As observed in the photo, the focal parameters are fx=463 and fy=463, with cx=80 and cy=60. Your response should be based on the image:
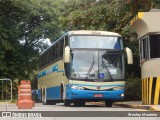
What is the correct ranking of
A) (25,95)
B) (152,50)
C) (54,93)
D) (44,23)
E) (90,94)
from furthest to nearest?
1. (44,23)
2. (54,93)
3. (90,94)
4. (25,95)
5. (152,50)

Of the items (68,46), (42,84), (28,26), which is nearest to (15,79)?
(28,26)

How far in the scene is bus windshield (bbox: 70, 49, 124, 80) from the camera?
20.9 metres

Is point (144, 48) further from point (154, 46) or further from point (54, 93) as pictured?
point (54, 93)

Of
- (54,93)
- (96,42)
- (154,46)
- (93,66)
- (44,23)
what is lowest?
(54,93)

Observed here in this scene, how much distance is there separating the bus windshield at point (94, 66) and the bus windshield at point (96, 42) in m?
0.29

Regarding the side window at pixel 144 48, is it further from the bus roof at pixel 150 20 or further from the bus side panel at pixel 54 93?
the bus side panel at pixel 54 93

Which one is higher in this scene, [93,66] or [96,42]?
[96,42]

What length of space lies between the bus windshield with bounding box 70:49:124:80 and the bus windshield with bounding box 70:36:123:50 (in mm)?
291

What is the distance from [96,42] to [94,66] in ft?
4.11

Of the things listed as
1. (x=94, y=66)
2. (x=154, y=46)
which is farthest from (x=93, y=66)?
(x=154, y=46)

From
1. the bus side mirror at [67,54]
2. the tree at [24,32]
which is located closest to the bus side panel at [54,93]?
the bus side mirror at [67,54]

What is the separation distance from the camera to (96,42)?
2148 centimetres

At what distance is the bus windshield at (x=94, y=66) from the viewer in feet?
68.4

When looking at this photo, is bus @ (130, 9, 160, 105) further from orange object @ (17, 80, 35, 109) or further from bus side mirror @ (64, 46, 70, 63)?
orange object @ (17, 80, 35, 109)
